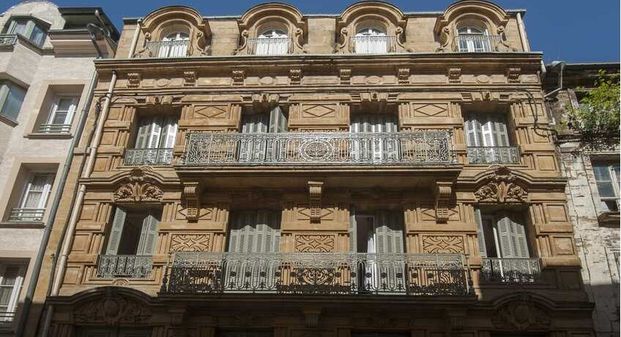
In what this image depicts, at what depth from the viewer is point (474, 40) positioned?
15.2 m

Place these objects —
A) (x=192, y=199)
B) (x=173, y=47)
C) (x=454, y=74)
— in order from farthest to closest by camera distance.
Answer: (x=173, y=47) → (x=454, y=74) → (x=192, y=199)

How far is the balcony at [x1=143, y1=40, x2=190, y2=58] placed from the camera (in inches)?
615

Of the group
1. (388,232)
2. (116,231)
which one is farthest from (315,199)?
(116,231)

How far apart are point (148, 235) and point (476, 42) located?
402 inches

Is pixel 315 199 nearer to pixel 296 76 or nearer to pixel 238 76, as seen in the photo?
pixel 296 76

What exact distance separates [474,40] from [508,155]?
3904 millimetres

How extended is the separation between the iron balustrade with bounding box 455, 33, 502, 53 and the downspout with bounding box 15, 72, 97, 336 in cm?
1022

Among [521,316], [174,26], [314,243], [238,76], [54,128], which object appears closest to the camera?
[521,316]

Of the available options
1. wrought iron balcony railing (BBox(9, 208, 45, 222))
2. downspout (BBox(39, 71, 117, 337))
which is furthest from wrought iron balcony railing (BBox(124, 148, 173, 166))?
wrought iron balcony railing (BBox(9, 208, 45, 222))

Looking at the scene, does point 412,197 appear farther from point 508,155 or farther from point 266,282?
point 266,282

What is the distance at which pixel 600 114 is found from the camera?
12281mm

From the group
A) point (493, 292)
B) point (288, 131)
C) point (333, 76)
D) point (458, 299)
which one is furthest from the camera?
point (333, 76)

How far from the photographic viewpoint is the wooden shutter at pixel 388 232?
478 inches

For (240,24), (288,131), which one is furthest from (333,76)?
(240,24)
